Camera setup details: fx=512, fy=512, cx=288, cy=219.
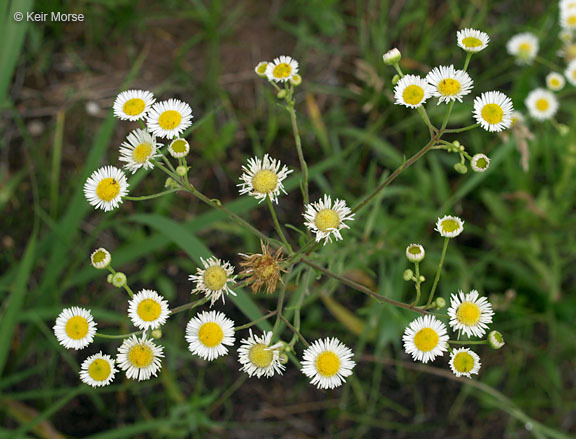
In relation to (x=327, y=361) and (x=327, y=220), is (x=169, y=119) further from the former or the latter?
(x=327, y=361)

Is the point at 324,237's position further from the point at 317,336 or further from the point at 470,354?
the point at 317,336

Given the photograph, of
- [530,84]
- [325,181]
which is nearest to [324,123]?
[325,181]

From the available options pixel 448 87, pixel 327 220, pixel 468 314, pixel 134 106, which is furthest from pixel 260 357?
pixel 448 87

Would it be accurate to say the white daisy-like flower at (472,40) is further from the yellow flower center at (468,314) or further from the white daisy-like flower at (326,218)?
the yellow flower center at (468,314)

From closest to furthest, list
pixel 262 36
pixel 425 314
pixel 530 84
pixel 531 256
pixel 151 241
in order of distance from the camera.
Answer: pixel 425 314 < pixel 151 241 < pixel 531 256 < pixel 530 84 < pixel 262 36

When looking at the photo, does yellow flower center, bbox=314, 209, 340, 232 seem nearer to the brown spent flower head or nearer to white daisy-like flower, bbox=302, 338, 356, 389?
the brown spent flower head

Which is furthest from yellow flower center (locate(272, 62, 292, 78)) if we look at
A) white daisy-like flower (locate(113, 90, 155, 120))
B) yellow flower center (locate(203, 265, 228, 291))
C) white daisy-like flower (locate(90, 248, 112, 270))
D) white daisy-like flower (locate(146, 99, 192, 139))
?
white daisy-like flower (locate(90, 248, 112, 270))

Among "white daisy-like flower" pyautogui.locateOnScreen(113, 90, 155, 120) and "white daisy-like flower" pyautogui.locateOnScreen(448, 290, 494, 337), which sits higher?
"white daisy-like flower" pyautogui.locateOnScreen(113, 90, 155, 120)

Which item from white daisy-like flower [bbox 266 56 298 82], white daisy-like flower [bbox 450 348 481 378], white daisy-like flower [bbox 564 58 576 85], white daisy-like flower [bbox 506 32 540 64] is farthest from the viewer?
white daisy-like flower [bbox 506 32 540 64]
